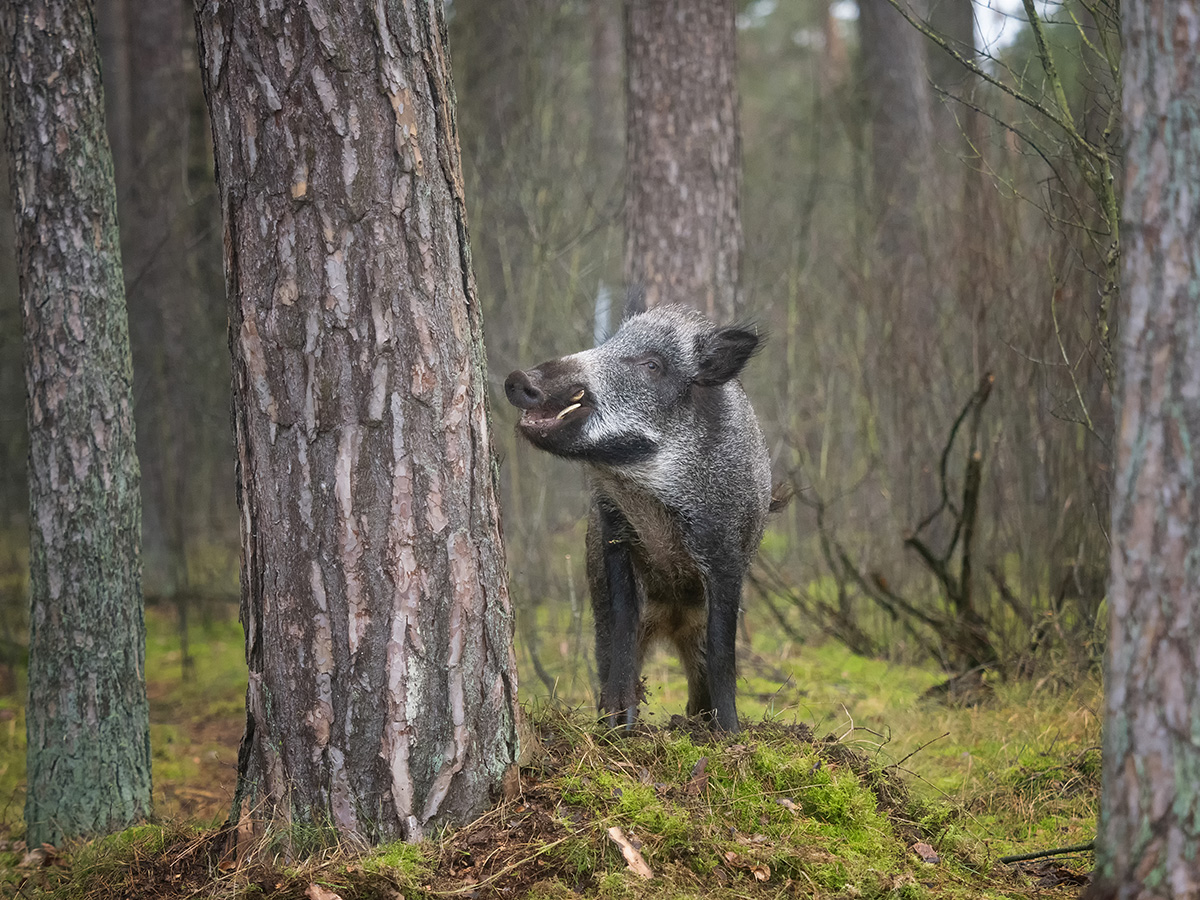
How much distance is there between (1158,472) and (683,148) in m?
5.04

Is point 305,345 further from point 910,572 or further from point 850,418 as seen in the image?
point 850,418

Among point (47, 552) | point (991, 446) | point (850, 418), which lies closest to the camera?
point (47, 552)

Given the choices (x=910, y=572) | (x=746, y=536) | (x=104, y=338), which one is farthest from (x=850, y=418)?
(x=104, y=338)

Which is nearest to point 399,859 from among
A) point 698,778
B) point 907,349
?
point 698,778

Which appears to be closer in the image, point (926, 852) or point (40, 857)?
point (926, 852)

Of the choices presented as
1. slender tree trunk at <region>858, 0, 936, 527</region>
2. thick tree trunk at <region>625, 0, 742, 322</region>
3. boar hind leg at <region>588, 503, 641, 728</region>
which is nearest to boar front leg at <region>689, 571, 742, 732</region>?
boar hind leg at <region>588, 503, 641, 728</region>

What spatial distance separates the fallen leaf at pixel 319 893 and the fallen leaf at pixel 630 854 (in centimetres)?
75

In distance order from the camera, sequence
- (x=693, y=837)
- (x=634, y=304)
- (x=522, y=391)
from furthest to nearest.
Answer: (x=634, y=304) → (x=522, y=391) → (x=693, y=837)

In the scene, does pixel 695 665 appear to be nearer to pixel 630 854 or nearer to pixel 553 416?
pixel 553 416

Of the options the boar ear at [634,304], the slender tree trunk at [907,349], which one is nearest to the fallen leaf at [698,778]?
the boar ear at [634,304]

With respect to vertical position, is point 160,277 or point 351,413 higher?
point 160,277

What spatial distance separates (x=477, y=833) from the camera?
282cm

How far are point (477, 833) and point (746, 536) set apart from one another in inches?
75.2

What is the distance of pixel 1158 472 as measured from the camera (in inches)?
80.9
